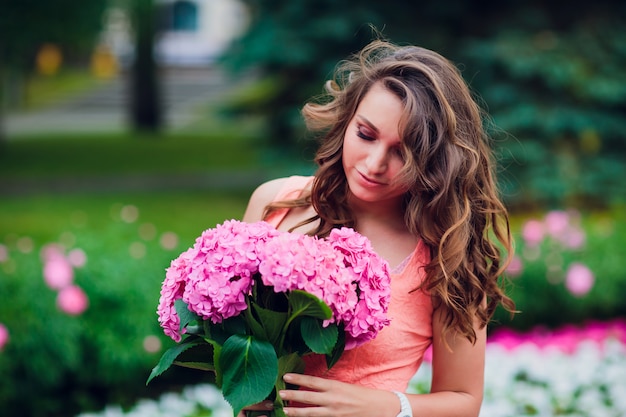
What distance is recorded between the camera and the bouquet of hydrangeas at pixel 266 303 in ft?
5.58

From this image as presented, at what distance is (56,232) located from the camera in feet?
28.2

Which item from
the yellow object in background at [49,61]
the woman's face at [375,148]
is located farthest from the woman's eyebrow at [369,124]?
the yellow object in background at [49,61]

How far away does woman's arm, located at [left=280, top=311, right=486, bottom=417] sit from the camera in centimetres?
183

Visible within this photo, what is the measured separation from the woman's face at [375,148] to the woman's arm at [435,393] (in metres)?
0.34

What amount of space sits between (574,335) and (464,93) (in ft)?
12.1

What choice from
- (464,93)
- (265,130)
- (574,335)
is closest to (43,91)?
(265,130)

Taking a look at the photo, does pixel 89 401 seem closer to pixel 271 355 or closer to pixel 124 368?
pixel 124 368

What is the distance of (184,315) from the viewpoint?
178 centimetres

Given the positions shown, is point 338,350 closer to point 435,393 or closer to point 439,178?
point 435,393

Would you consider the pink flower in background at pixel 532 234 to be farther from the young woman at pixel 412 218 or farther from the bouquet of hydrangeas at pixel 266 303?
the bouquet of hydrangeas at pixel 266 303

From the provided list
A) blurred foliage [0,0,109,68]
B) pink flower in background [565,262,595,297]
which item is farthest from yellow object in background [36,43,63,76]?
pink flower in background [565,262,595,297]

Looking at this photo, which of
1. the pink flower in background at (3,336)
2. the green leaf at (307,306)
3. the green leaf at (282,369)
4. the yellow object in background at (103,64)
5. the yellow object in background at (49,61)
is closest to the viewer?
the green leaf at (307,306)

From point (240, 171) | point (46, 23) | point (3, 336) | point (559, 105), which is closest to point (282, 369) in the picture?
point (3, 336)

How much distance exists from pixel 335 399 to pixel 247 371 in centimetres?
→ 23
